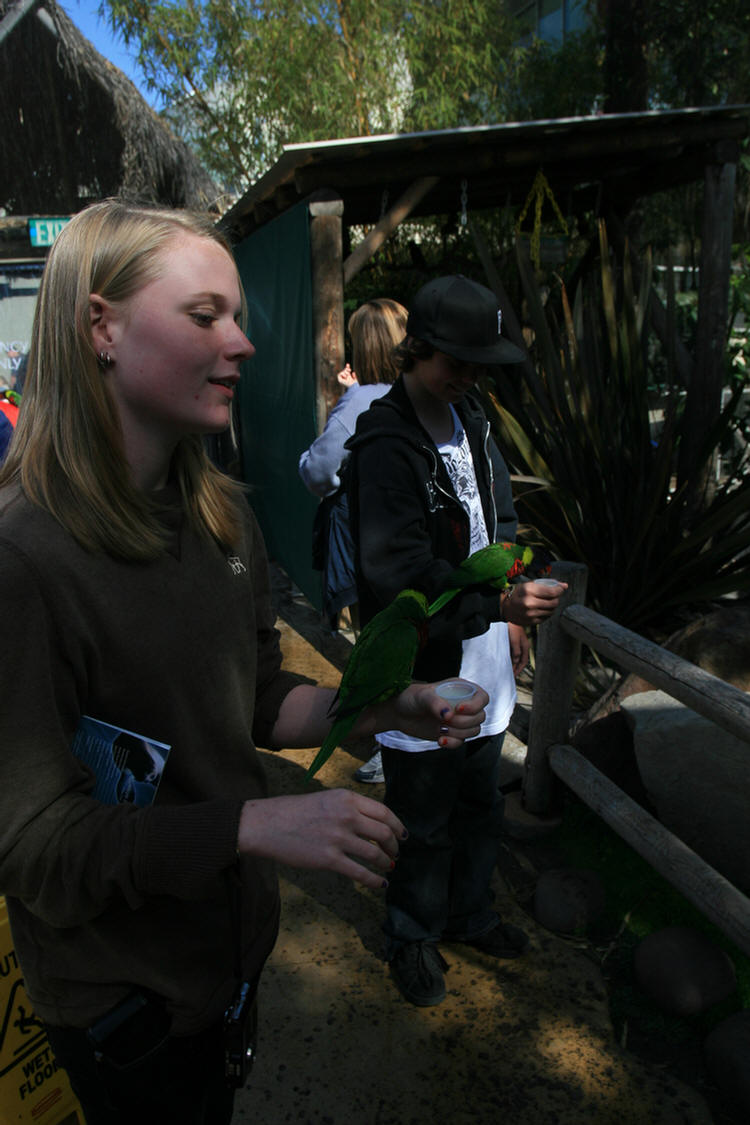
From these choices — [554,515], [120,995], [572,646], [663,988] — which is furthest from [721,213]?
[120,995]

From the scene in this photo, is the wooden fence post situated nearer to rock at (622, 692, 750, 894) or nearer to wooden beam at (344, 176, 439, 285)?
rock at (622, 692, 750, 894)

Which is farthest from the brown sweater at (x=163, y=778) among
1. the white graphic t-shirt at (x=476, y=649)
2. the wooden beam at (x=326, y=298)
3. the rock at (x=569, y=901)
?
the wooden beam at (x=326, y=298)

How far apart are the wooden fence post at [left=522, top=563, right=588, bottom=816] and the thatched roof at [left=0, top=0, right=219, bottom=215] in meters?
8.71

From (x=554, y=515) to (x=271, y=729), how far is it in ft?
10.8

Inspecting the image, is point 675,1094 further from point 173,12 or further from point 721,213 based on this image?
point 173,12

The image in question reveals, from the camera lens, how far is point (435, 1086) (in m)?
2.10

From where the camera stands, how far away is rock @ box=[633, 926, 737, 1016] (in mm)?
2254

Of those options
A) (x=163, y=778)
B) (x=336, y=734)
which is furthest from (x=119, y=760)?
(x=336, y=734)

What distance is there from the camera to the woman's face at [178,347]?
991mm

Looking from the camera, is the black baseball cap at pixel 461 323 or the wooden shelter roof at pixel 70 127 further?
the wooden shelter roof at pixel 70 127

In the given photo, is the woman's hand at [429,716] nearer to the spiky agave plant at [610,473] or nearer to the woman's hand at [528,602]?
Result: the woman's hand at [528,602]

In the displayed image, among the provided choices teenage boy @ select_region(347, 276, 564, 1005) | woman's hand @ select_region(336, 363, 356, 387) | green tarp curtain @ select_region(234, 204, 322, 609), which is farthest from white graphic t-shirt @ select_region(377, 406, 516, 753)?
green tarp curtain @ select_region(234, 204, 322, 609)

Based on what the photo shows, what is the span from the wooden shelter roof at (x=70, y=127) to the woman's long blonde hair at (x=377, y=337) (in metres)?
7.58

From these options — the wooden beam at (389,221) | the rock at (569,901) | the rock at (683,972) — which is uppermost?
the wooden beam at (389,221)
